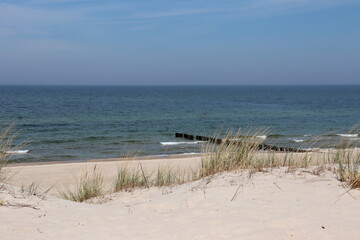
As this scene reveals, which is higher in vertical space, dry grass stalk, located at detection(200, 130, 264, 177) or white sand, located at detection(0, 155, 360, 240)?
dry grass stalk, located at detection(200, 130, 264, 177)

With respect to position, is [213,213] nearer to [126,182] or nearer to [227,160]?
[227,160]

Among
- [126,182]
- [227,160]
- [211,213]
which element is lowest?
[126,182]

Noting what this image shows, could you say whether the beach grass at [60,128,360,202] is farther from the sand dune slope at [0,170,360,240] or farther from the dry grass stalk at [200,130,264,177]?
the sand dune slope at [0,170,360,240]

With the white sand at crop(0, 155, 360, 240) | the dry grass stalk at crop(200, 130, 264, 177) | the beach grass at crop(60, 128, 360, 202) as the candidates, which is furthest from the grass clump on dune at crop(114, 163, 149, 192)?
the dry grass stalk at crop(200, 130, 264, 177)

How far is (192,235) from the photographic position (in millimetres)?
5164

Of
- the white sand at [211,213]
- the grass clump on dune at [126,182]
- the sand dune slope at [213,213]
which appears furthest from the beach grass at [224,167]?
the sand dune slope at [213,213]

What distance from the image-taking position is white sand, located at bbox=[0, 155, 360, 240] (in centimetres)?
517

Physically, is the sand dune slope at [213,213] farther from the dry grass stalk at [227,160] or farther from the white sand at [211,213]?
the dry grass stalk at [227,160]

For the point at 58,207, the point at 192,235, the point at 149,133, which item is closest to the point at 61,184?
the point at 58,207

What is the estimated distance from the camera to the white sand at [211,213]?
517 cm

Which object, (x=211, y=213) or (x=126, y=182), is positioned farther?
(x=126, y=182)

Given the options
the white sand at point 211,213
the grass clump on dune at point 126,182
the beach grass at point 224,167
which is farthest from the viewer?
the grass clump on dune at point 126,182

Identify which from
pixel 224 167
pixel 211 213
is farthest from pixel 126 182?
pixel 211 213

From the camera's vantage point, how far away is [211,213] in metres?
5.94
